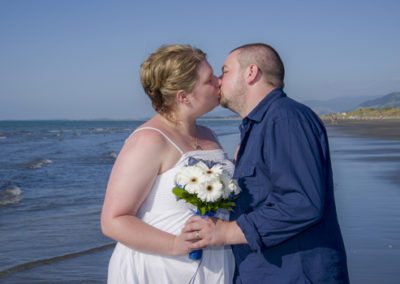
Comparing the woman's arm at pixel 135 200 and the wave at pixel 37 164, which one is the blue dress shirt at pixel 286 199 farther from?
the wave at pixel 37 164

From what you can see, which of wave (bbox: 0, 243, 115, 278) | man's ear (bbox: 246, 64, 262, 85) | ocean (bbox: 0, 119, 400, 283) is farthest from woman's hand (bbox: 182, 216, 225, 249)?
wave (bbox: 0, 243, 115, 278)

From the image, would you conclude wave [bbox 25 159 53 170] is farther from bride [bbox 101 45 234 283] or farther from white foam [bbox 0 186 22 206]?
bride [bbox 101 45 234 283]

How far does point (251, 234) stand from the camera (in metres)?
2.96

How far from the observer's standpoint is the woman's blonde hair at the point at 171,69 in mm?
3438

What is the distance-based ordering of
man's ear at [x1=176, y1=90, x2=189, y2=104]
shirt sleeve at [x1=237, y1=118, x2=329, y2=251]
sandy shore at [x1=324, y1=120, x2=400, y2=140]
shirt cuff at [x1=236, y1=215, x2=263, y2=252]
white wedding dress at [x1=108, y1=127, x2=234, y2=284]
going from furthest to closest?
1. sandy shore at [x1=324, y1=120, x2=400, y2=140]
2. man's ear at [x1=176, y1=90, x2=189, y2=104]
3. white wedding dress at [x1=108, y1=127, x2=234, y2=284]
4. shirt cuff at [x1=236, y1=215, x2=263, y2=252]
5. shirt sleeve at [x1=237, y1=118, x2=329, y2=251]

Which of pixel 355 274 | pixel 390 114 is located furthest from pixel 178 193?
pixel 390 114

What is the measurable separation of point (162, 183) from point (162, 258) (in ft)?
1.40

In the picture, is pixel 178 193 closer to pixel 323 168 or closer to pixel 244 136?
pixel 244 136

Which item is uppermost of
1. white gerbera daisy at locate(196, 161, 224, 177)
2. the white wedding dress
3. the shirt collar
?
the shirt collar

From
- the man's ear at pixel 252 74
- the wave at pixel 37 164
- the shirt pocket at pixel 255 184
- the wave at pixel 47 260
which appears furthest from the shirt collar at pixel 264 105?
the wave at pixel 37 164

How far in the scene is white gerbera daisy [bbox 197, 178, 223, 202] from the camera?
10.2ft

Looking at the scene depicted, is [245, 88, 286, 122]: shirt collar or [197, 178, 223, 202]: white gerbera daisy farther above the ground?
[245, 88, 286, 122]: shirt collar

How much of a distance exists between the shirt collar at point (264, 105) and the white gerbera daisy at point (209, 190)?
38cm

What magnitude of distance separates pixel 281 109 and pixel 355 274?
14.2ft
